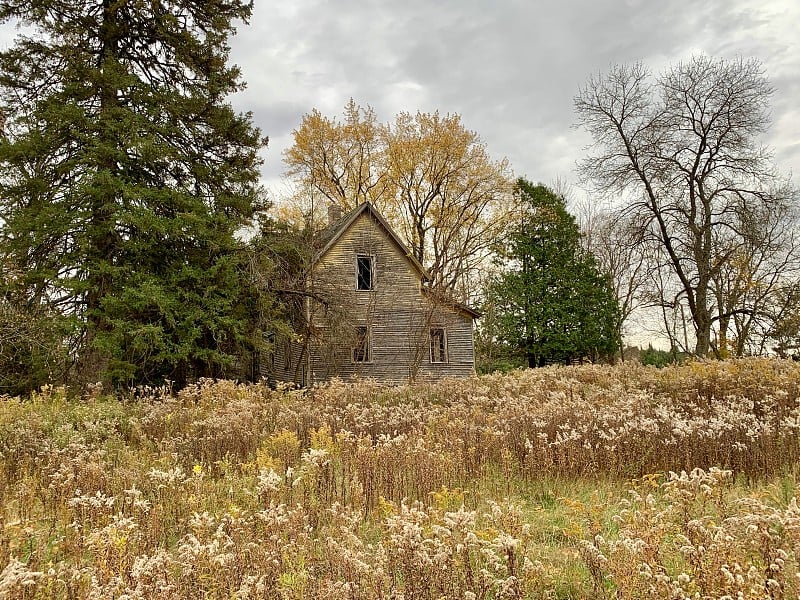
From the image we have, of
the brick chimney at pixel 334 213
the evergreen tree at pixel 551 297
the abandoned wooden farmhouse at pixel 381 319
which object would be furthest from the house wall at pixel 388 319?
the evergreen tree at pixel 551 297

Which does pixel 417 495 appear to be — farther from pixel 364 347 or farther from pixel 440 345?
pixel 440 345

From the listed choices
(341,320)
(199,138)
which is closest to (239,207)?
(199,138)

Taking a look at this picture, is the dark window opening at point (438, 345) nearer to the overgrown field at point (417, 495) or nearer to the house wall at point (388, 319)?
the house wall at point (388, 319)

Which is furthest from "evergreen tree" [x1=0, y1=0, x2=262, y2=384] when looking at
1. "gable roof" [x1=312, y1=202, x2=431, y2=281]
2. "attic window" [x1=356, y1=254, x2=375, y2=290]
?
"attic window" [x1=356, y1=254, x2=375, y2=290]

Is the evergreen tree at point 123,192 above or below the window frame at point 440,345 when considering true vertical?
above

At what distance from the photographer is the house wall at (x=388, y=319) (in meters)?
26.1

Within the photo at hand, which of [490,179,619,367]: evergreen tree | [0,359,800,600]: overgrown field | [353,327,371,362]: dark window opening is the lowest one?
[0,359,800,600]: overgrown field

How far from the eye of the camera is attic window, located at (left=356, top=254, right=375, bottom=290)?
2742 centimetres

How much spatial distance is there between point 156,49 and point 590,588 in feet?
74.9

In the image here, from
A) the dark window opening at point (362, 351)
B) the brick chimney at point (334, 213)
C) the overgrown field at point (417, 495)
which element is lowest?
the overgrown field at point (417, 495)

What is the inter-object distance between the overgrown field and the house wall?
12864mm

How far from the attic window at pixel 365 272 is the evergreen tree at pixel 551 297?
8.81 m

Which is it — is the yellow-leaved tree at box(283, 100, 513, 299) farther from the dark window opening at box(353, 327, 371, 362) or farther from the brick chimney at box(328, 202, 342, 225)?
the dark window opening at box(353, 327, 371, 362)

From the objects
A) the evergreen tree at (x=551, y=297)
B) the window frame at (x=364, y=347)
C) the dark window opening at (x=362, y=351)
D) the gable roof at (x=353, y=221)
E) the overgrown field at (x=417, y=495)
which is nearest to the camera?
the overgrown field at (x=417, y=495)
